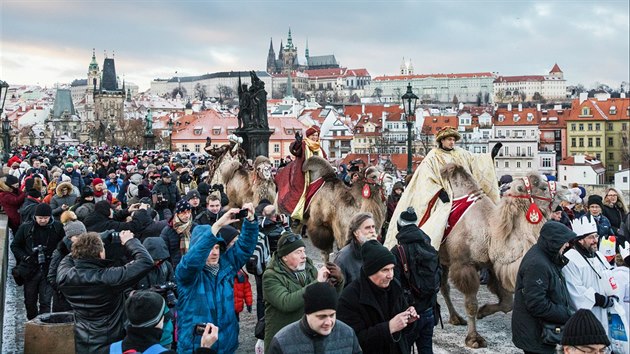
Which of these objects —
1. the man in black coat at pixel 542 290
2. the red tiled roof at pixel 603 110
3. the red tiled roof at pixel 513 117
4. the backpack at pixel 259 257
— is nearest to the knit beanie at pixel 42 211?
the backpack at pixel 259 257

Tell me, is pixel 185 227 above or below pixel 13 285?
above

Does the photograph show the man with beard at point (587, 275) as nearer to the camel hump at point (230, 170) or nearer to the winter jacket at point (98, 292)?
the winter jacket at point (98, 292)

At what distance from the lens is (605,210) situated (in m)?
11.5

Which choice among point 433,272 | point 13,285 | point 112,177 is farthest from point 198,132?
point 433,272

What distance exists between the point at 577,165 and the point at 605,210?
72.3 m

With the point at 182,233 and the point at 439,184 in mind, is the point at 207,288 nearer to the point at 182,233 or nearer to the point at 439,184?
the point at 182,233

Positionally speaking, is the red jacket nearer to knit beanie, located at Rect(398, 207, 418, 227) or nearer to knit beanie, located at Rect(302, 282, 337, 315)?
knit beanie, located at Rect(398, 207, 418, 227)

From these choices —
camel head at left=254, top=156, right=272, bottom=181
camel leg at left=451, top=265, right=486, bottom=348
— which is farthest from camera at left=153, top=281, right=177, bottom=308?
camel head at left=254, top=156, right=272, bottom=181

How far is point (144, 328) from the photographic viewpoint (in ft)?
14.9

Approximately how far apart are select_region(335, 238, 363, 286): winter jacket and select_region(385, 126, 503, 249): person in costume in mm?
2288

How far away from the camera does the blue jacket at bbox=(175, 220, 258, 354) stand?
611 centimetres

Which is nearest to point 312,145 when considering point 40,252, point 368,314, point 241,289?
point 40,252

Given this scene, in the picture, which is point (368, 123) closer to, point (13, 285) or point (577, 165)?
point (577, 165)

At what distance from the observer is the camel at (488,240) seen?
313 inches
